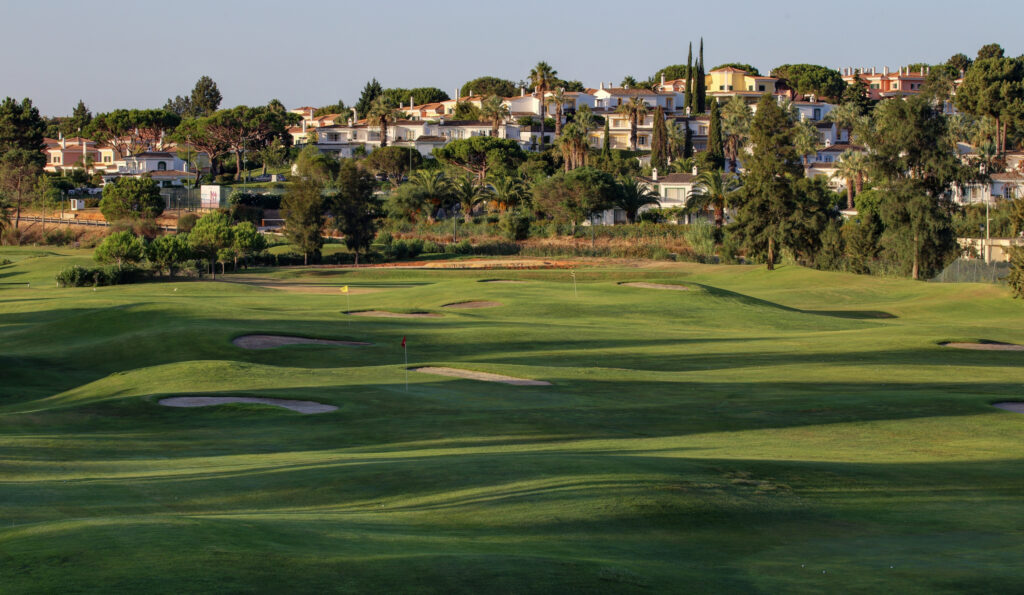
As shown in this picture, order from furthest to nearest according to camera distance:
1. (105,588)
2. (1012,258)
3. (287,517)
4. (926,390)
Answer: (1012,258), (926,390), (287,517), (105,588)

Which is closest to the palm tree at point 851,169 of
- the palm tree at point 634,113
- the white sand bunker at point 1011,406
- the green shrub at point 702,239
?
the green shrub at point 702,239

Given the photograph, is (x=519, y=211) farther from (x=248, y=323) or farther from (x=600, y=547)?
(x=600, y=547)

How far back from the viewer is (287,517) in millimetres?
13977

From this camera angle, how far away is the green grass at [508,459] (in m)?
11.3

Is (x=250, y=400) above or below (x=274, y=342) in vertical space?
below

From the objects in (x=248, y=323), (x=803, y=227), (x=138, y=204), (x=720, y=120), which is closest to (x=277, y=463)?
(x=248, y=323)

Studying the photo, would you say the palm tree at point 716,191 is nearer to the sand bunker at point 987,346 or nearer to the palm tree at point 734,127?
the palm tree at point 734,127

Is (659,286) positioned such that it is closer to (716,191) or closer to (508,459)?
(508,459)

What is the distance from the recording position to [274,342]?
37656 millimetres

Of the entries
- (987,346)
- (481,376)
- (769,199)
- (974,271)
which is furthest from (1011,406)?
(769,199)

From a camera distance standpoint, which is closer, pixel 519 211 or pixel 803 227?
pixel 803 227

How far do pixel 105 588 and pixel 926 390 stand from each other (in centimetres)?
2349

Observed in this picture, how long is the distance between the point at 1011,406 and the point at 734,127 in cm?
13637

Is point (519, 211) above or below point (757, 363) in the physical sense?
above
